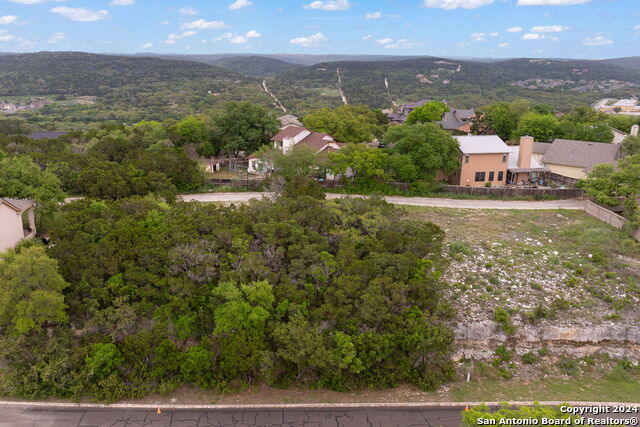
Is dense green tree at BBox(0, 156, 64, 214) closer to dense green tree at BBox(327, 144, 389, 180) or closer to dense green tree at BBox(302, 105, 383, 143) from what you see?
dense green tree at BBox(327, 144, 389, 180)

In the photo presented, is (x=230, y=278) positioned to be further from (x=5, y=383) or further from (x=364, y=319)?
(x=5, y=383)

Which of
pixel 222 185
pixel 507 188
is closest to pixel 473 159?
pixel 507 188

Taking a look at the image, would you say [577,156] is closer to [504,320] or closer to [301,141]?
[301,141]

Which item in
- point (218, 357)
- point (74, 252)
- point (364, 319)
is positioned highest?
point (74, 252)

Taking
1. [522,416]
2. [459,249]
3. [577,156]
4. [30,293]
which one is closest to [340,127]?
[577,156]

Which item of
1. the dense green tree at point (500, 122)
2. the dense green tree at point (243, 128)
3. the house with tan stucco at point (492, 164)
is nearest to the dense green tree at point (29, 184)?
the dense green tree at point (243, 128)

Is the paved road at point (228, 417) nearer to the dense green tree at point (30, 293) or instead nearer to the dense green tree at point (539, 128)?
the dense green tree at point (30, 293)

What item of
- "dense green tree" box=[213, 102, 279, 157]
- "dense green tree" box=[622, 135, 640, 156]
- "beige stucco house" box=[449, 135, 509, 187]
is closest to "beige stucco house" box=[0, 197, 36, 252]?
"dense green tree" box=[213, 102, 279, 157]
